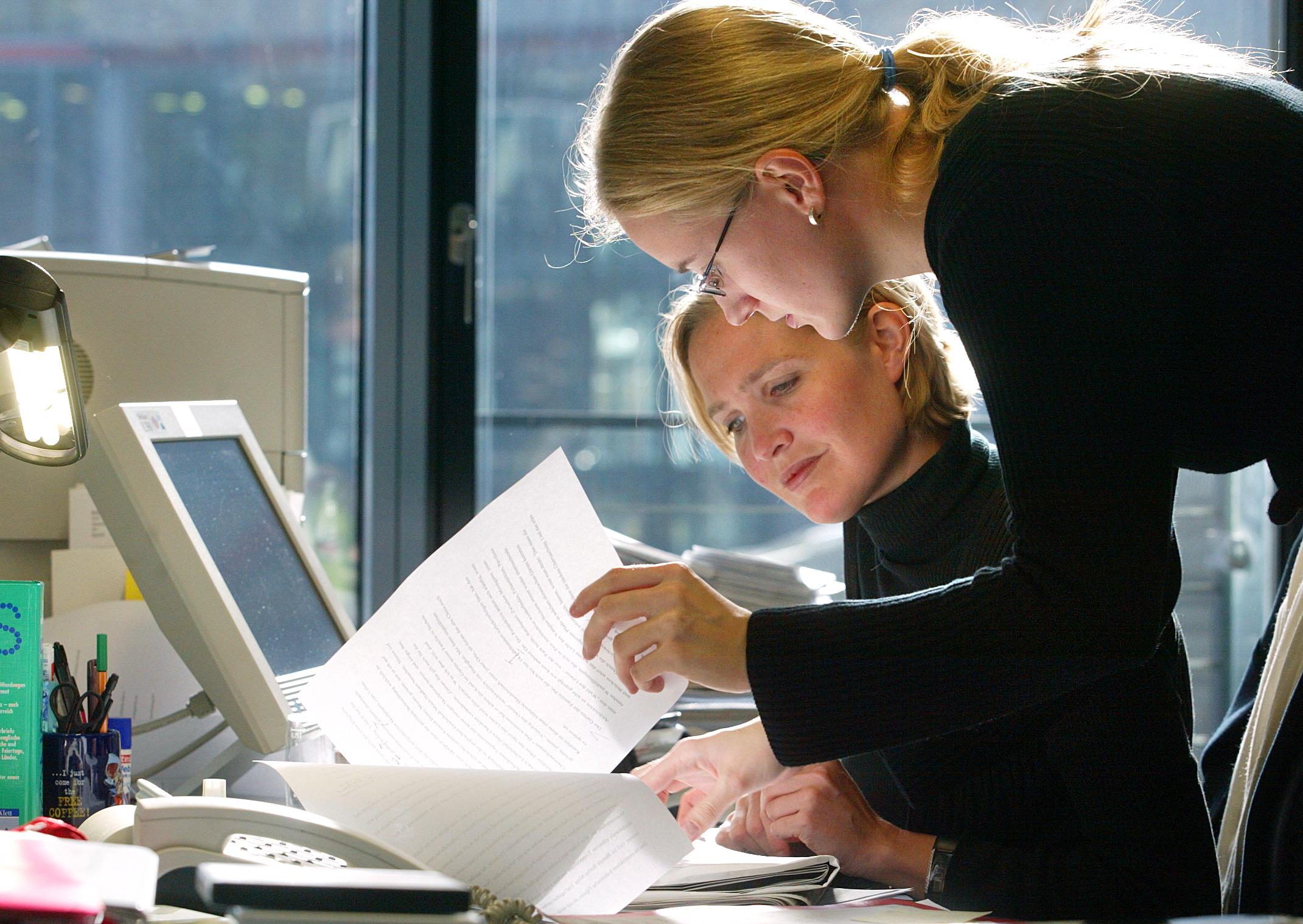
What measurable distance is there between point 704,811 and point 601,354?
1.70 metres

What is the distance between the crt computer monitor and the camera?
1.03 meters

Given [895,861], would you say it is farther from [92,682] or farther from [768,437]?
[92,682]

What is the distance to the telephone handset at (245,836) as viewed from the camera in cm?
71

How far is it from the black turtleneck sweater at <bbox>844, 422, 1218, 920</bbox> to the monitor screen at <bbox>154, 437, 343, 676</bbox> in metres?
0.59

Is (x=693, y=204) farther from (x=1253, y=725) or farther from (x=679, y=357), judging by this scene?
(x=1253, y=725)

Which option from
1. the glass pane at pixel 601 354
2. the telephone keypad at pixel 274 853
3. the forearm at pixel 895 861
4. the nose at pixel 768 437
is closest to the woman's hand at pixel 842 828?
the forearm at pixel 895 861

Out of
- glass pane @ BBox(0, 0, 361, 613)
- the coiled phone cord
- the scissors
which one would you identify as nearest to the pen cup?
the scissors

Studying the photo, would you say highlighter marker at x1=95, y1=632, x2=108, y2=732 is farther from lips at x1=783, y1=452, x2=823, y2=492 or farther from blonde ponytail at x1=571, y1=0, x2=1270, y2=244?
lips at x1=783, y1=452, x2=823, y2=492

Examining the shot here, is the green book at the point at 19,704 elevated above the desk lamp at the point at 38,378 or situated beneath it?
situated beneath

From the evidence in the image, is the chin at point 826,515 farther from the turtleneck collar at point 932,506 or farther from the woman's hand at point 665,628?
the woman's hand at point 665,628

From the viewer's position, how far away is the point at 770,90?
99 centimetres

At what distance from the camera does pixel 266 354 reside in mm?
1498

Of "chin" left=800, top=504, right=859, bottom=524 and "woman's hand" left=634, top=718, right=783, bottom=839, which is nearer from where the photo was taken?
"woman's hand" left=634, top=718, right=783, bottom=839

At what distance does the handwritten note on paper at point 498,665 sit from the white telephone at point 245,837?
16 cm
